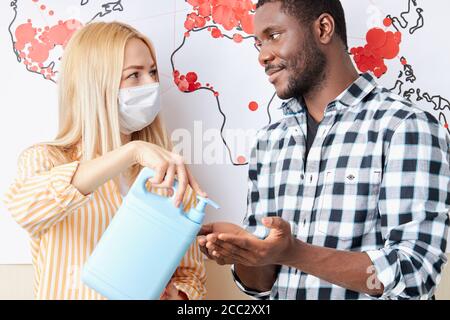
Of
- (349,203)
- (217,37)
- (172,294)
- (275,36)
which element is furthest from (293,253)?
(217,37)

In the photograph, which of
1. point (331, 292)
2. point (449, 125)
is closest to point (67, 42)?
point (331, 292)

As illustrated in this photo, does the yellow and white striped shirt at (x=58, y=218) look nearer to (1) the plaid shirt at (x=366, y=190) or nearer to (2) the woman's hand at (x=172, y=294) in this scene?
(2) the woman's hand at (x=172, y=294)

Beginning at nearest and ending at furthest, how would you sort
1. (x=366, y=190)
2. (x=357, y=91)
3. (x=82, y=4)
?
(x=366, y=190)
(x=357, y=91)
(x=82, y=4)

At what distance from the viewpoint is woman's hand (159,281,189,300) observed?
4.48ft

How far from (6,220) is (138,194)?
0.64 meters

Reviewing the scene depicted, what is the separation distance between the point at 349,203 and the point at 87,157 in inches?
22.8

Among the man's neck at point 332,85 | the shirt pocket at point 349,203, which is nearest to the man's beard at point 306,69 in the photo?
the man's neck at point 332,85

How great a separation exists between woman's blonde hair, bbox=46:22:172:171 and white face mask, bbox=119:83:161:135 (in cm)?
2

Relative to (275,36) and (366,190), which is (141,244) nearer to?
(366,190)

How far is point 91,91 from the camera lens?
1367 millimetres

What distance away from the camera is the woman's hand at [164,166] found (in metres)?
Answer: 1.07

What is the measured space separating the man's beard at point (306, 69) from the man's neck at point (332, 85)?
0.02 m
